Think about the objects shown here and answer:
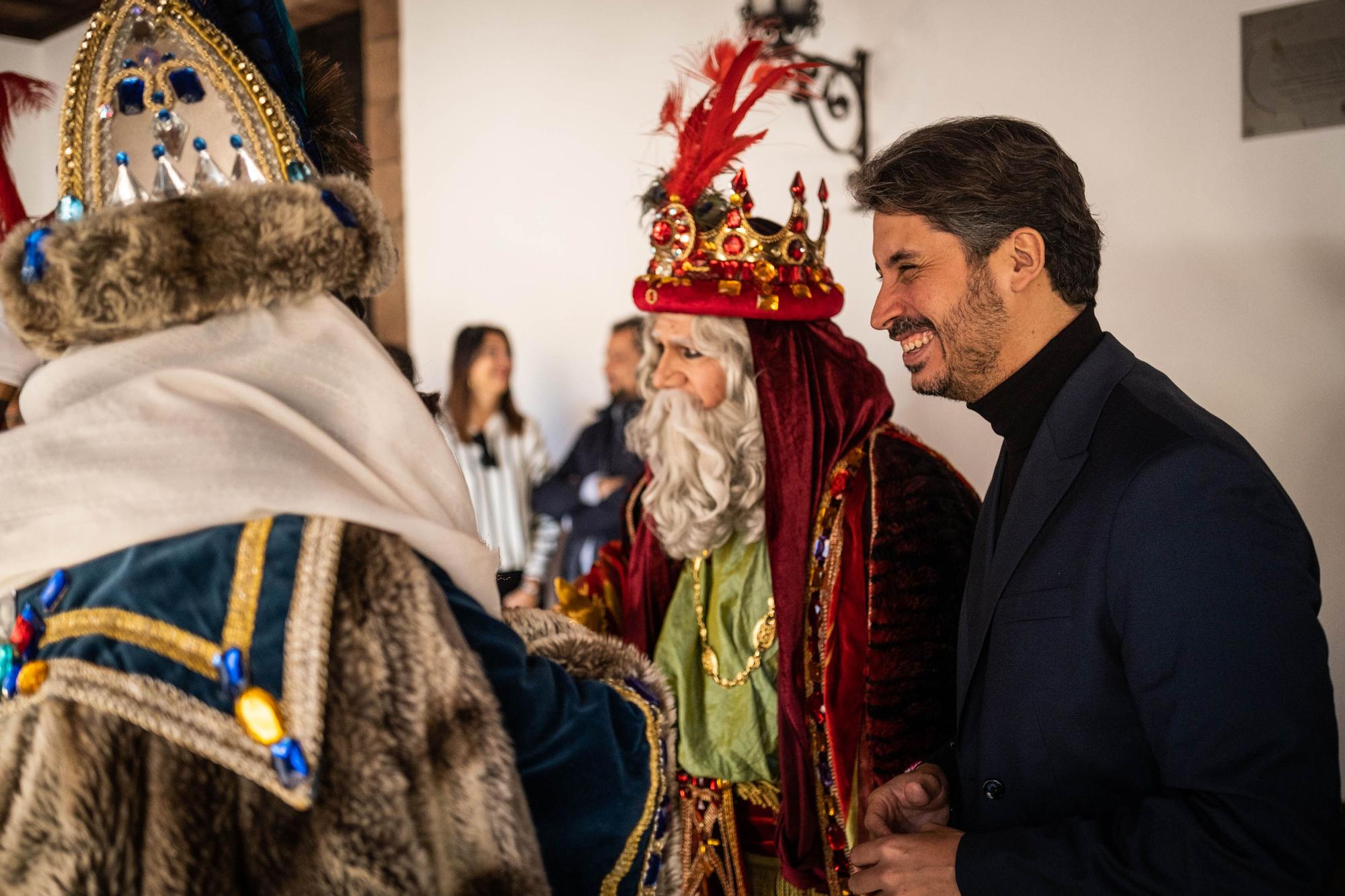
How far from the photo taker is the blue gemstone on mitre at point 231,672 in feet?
3.67

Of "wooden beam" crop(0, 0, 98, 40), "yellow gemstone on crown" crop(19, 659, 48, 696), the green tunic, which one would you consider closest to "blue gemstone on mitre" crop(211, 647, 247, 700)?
"yellow gemstone on crown" crop(19, 659, 48, 696)

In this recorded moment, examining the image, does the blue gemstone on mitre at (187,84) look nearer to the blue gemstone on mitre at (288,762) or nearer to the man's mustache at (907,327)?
the blue gemstone on mitre at (288,762)

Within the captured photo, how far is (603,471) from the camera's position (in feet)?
18.5

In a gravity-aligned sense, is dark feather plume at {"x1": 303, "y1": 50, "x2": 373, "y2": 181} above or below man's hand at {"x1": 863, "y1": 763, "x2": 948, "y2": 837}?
above

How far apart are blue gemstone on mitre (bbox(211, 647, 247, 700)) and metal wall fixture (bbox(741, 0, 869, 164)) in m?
3.48

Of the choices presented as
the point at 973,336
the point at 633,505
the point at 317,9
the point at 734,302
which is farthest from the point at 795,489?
the point at 317,9

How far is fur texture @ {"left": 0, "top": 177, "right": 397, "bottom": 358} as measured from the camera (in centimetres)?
113

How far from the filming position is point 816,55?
4188 millimetres

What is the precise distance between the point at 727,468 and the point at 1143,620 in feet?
4.67

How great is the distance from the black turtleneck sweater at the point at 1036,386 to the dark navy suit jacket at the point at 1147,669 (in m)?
0.08

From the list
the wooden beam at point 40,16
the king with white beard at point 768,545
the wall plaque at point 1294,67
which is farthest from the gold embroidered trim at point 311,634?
the wooden beam at point 40,16

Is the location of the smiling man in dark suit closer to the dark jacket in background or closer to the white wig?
the white wig

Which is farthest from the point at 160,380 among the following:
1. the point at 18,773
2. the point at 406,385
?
the point at 18,773

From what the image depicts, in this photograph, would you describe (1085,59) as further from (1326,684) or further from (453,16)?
(453,16)
